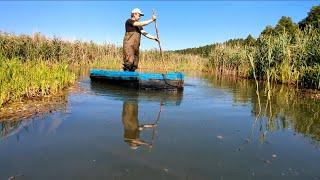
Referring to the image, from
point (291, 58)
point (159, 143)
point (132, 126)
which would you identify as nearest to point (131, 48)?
point (132, 126)

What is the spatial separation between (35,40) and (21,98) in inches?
785

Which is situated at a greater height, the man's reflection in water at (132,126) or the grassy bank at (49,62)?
the grassy bank at (49,62)

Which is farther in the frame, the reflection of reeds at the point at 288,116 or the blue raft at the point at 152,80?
the blue raft at the point at 152,80

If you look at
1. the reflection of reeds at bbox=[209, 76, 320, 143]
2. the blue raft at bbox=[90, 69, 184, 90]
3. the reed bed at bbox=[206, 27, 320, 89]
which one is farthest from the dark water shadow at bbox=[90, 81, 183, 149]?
the reed bed at bbox=[206, 27, 320, 89]

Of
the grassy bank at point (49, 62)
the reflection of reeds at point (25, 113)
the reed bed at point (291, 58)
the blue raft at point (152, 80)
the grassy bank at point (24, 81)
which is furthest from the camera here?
the reed bed at point (291, 58)

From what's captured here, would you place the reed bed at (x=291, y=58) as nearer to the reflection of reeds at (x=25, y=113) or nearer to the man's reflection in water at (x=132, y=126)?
the man's reflection in water at (x=132, y=126)

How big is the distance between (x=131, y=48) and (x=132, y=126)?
6.49 meters

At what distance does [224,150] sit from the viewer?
5.13m

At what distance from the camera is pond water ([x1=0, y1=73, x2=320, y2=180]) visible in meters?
4.19

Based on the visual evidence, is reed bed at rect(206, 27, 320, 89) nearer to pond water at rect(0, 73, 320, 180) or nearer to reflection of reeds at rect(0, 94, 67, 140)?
pond water at rect(0, 73, 320, 180)

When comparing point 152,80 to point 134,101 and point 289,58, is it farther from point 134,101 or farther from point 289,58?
point 289,58

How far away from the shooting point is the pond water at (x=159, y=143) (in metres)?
4.19

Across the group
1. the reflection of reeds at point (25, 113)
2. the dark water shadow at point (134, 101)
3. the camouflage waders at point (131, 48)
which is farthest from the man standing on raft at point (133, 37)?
the reflection of reeds at point (25, 113)

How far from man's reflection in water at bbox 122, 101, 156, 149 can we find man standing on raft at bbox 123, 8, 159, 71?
3970 mm
